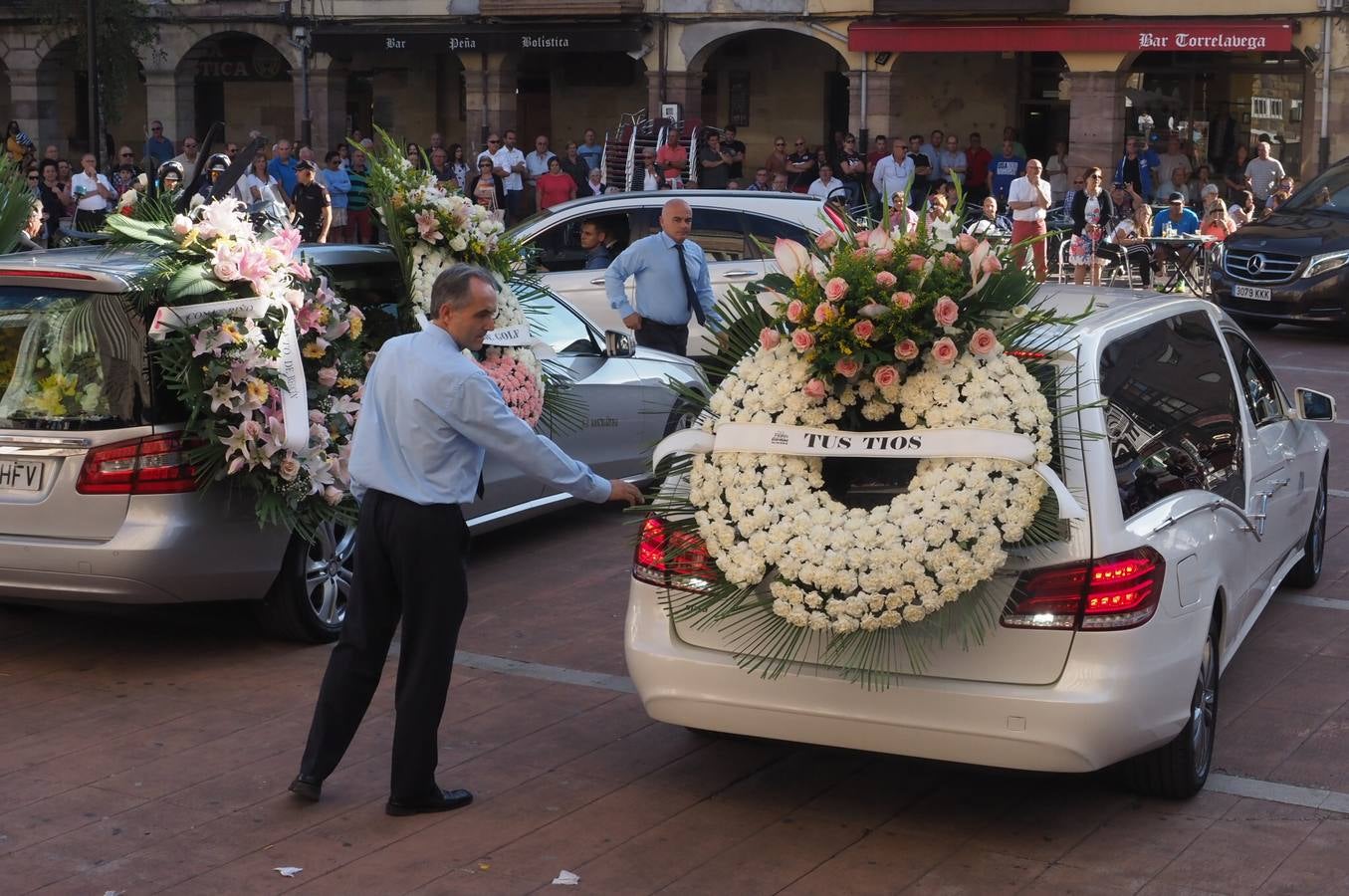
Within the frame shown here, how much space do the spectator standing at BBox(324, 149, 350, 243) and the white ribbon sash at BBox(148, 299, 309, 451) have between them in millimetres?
20162

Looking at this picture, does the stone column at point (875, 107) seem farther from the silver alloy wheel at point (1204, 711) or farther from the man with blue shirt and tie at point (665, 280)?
the silver alloy wheel at point (1204, 711)

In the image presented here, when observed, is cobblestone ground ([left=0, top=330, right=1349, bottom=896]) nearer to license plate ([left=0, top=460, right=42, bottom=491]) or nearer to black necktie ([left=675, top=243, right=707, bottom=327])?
license plate ([left=0, top=460, right=42, bottom=491])

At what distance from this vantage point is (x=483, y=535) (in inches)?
396

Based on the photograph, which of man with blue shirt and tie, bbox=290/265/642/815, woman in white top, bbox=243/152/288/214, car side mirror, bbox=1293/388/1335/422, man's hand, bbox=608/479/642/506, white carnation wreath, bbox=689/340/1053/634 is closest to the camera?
white carnation wreath, bbox=689/340/1053/634

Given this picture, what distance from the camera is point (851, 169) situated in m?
28.9

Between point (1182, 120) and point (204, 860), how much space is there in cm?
2996

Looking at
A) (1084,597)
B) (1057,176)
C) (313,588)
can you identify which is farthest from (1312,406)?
(1057,176)

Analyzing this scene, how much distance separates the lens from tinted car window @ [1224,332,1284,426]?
7.29m

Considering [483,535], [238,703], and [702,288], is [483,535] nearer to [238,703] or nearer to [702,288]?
[702,288]

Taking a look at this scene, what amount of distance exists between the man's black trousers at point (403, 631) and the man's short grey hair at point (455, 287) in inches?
24.6

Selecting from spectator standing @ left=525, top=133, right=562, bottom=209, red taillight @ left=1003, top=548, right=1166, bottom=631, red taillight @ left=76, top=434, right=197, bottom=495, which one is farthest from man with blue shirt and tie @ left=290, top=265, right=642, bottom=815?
spectator standing @ left=525, top=133, right=562, bottom=209

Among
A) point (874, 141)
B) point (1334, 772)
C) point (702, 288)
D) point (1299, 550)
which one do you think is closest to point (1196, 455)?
point (1334, 772)

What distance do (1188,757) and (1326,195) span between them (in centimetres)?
1642

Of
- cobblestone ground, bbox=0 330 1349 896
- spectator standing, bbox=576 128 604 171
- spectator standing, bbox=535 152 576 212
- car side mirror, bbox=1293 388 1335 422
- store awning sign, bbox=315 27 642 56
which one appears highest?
store awning sign, bbox=315 27 642 56
